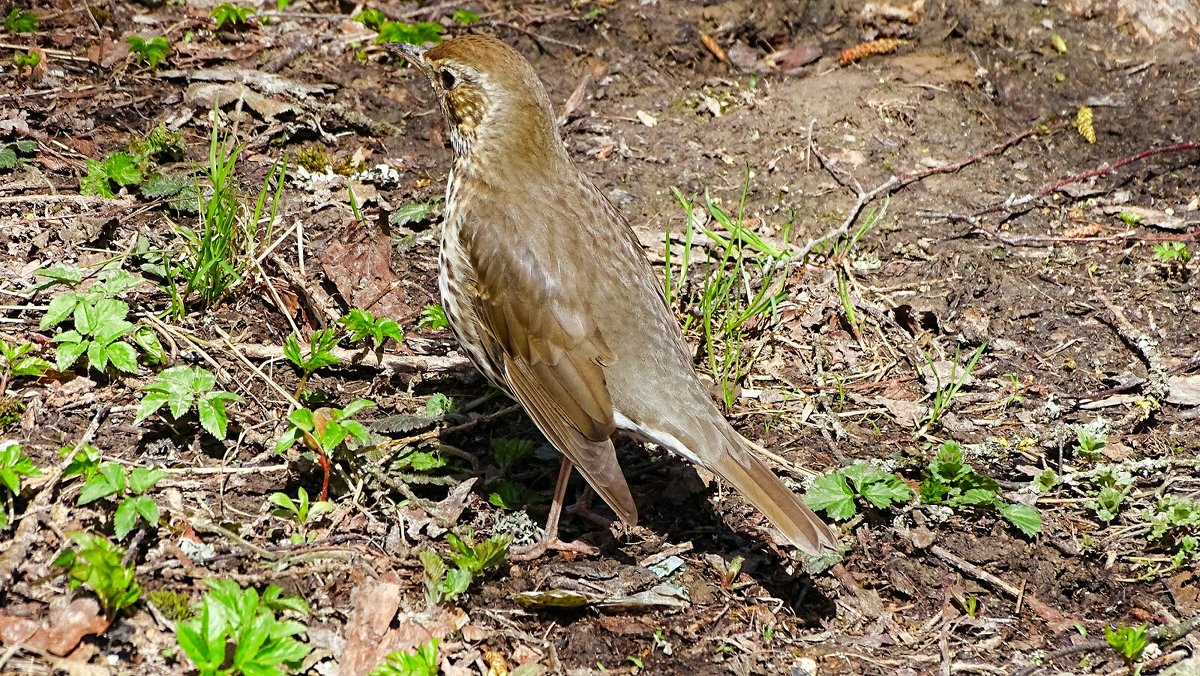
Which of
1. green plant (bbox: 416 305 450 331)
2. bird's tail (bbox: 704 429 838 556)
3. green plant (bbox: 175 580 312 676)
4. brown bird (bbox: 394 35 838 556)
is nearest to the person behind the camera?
green plant (bbox: 175 580 312 676)

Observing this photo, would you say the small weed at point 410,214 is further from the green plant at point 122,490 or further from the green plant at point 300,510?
the green plant at point 122,490

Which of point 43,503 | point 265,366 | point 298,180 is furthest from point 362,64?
point 43,503

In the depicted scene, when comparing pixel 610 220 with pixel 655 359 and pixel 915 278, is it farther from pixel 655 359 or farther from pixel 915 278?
pixel 915 278

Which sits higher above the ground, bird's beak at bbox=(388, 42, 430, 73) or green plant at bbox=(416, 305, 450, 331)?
bird's beak at bbox=(388, 42, 430, 73)

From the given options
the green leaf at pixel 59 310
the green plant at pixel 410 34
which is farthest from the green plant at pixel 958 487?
the green plant at pixel 410 34

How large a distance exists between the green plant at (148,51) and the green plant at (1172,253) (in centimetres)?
568

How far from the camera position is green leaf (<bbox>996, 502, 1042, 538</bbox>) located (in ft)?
14.8

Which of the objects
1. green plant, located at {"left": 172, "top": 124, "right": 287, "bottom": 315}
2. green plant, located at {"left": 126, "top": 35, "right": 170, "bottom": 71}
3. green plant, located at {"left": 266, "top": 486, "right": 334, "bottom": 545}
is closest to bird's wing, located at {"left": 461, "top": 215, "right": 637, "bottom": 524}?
green plant, located at {"left": 266, "top": 486, "right": 334, "bottom": 545}

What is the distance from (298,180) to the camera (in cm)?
619

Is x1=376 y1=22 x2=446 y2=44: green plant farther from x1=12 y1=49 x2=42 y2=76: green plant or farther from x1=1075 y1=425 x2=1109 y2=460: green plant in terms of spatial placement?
x1=1075 y1=425 x2=1109 y2=460: green plant

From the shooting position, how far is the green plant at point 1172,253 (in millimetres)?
6102

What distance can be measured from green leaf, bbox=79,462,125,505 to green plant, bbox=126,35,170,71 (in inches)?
141

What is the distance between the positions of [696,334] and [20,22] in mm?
4377

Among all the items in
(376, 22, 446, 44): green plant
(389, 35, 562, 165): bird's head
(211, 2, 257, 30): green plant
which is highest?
(389, 35, 562, 165): bird's head
